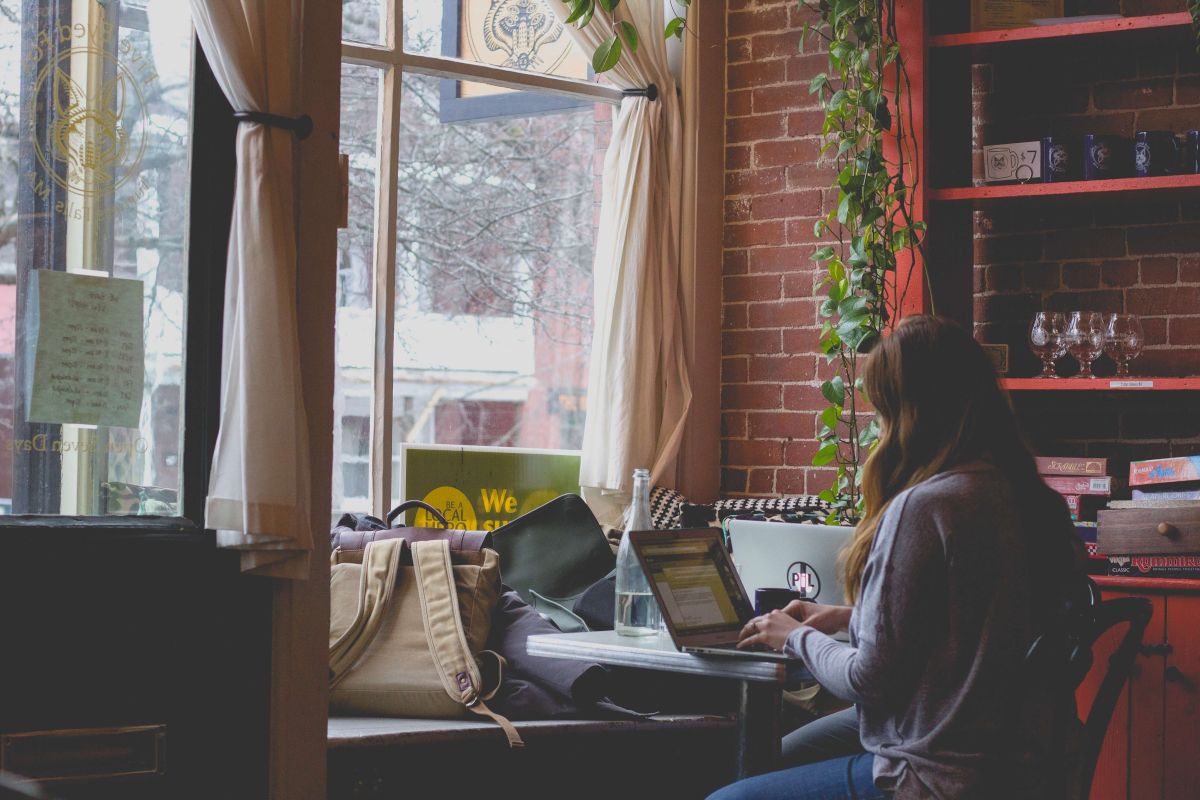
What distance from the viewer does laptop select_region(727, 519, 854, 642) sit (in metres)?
2.07

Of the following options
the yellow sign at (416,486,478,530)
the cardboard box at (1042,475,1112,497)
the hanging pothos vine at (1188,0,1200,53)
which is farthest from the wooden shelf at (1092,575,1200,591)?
the yellow sign at (416,486,478,530)

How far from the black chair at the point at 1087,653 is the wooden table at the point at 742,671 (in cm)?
37

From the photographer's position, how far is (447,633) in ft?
7.69

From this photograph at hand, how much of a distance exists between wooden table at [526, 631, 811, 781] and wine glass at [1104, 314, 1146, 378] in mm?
1763

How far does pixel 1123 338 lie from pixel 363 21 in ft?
7.71

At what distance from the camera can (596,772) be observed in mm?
2346

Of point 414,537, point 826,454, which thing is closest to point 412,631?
point 414,537

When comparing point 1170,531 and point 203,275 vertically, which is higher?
point 203,275

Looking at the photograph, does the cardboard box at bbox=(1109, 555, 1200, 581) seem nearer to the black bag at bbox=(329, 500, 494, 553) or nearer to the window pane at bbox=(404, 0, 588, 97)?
the black bag at bbox=(329, 500, 494, 553)

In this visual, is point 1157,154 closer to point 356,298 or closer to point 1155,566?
point 1155,566

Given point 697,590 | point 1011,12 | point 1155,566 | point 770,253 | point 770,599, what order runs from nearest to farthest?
point 697,590, point 770,599, point 1155,566, point 1011,12, point 770,253

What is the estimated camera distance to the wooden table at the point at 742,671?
1.69 m

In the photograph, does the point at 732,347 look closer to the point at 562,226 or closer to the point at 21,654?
the point at 562,226

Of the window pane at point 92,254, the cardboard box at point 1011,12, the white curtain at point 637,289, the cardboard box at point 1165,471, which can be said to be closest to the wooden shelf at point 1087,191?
the cardboard box at point 1011,12
